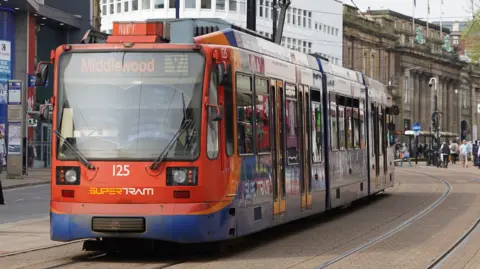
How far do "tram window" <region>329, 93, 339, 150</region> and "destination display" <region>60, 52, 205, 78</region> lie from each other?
7.78m

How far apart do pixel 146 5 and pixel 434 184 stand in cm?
5666

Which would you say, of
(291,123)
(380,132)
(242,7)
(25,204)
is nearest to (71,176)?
(291,123)

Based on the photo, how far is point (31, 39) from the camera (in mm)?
53781

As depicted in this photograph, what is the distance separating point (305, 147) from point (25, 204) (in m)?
11.1

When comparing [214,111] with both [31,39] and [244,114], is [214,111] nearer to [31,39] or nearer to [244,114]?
[244,114]

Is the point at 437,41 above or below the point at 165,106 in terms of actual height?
above

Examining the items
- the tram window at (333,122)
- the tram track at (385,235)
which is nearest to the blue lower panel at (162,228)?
the tram track at (385,235)

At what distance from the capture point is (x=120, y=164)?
14047 mm

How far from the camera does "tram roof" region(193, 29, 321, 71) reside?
1480 centimetres

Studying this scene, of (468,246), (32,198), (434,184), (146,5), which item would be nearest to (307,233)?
(468,246)

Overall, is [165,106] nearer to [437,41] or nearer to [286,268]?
[286,268]

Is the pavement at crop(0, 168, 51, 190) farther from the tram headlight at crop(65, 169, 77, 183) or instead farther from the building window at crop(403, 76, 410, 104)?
the building window at crop(403, 76, 410, 104)

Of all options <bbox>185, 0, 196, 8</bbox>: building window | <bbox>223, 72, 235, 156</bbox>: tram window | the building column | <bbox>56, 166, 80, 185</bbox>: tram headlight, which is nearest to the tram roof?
<bbox>223, 72, 235, 156</bbox>: tram window

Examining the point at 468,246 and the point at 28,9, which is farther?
the point at 28,9
